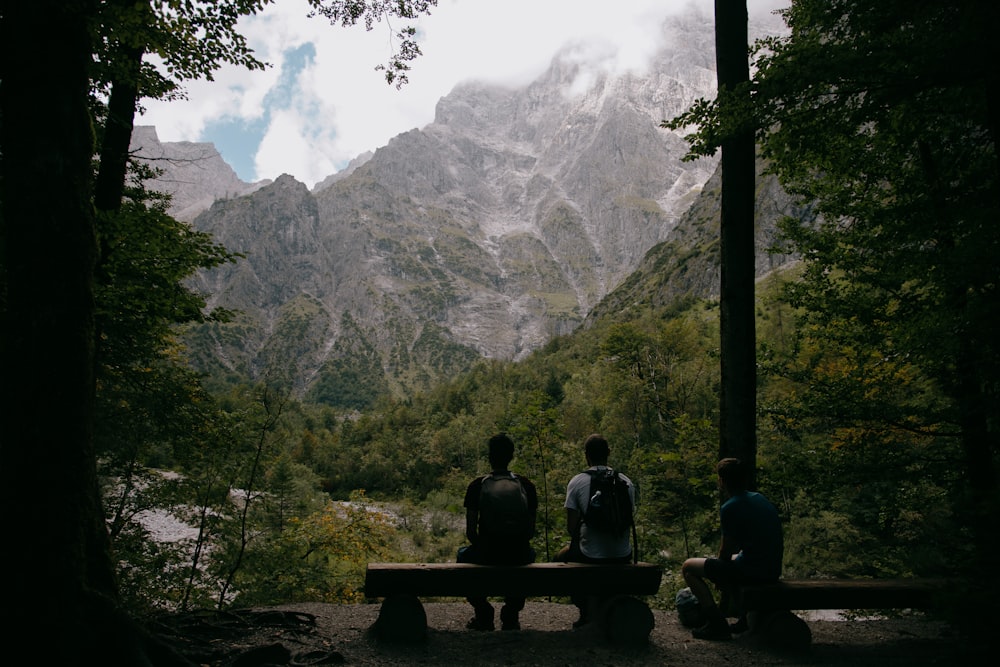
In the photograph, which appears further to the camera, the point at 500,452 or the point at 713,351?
the point at 713,351

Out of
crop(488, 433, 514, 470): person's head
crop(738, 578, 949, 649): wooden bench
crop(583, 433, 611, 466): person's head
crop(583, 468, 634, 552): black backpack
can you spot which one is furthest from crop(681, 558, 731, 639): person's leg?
crop(488, 433, 514, 470): person's head

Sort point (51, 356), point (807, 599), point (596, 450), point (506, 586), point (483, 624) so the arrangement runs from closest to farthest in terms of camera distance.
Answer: point (51, 356) < point (807, 599) < point (506, 586) < point (596, 450) < point (483, 624)

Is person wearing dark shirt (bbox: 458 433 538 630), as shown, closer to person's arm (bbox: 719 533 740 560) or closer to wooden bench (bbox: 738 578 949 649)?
person's arm (bbox: 719 533 740 560)

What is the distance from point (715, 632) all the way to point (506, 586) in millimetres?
2129

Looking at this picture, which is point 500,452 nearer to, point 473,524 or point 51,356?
point 473,524

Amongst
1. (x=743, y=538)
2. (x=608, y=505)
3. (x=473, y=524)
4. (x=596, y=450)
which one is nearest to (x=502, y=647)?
(x=473, y=524)

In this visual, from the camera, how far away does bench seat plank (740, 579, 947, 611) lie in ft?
16.3

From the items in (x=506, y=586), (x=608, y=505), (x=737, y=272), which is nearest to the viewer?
(x=506, y=586)

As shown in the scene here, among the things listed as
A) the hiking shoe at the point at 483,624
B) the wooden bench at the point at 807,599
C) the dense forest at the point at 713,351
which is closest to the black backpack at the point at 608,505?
the wooden bench at the point at 807,599

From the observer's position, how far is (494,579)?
5051 mm

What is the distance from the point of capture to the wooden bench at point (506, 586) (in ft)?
16.4

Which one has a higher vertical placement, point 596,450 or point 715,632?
point 596,450

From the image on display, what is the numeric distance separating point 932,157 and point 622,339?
19.5m

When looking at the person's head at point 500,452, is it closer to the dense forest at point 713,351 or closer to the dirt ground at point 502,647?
the dirt ground at point 502,647
